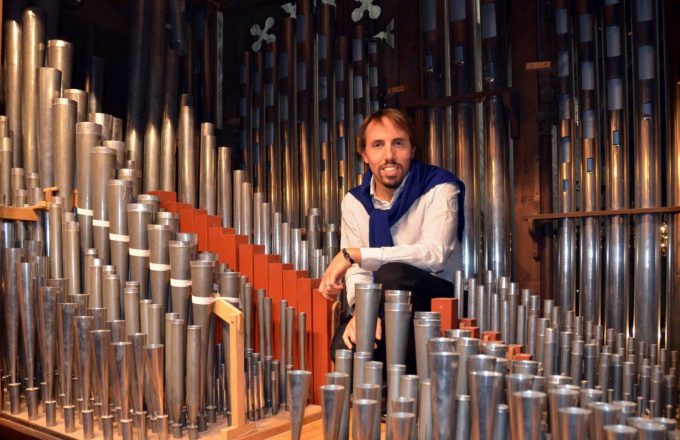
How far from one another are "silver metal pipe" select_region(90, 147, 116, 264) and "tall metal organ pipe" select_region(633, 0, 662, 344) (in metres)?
2.75

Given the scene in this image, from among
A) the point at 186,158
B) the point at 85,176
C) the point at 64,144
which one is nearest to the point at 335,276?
the point at 85,176

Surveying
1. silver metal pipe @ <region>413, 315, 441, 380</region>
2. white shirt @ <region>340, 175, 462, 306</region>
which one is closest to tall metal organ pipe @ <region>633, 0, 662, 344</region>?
white shirt @ <region>340, 175, 462, 306</region>

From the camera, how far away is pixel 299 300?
2.62 metres

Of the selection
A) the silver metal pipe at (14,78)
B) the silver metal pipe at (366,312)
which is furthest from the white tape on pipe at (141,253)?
the silver metal pipe at (14,78)

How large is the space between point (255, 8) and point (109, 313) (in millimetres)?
3890

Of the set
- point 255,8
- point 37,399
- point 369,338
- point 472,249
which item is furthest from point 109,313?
point 255,8

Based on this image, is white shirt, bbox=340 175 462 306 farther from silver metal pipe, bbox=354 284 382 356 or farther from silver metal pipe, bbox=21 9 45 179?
silver metal pipe, bbox=21 9 45 179

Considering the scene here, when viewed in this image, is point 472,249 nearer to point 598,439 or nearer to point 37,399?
point 37,399

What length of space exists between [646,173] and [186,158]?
8.21 ft

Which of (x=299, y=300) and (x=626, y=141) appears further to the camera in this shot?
(x=626, y=141)

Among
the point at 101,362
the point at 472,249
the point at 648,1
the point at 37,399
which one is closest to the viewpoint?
the point at 101,362

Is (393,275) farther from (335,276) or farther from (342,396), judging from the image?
(342,396)

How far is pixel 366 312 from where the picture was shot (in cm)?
180

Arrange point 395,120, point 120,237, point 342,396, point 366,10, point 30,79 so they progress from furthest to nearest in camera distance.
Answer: point 366,10 < point 30,79 < point 395,120 < point 120,237 < point 342,396
